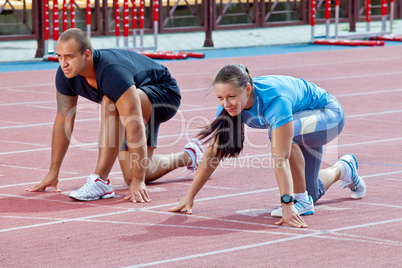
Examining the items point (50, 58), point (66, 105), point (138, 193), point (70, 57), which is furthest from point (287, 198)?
point (50, 58)

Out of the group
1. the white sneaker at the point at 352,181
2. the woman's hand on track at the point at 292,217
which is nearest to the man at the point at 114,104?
the woman's hand on track at the point at 292,217

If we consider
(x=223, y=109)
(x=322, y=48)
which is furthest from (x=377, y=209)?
(x=322, y=48)

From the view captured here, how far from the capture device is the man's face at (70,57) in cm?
581

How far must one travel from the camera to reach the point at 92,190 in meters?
6.12

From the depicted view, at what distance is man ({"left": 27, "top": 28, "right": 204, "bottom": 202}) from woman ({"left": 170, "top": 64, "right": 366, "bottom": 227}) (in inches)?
25.1

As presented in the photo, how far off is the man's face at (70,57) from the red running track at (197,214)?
40.4 inches

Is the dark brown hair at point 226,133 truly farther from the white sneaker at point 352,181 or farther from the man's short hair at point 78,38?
the man's short hair at point 78,38

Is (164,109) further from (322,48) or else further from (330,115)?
(322,48)

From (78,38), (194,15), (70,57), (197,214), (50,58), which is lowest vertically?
(197,214)

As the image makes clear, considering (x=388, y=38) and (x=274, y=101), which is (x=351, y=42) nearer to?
(x=388, y=38)

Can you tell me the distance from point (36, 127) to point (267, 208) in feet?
14.8

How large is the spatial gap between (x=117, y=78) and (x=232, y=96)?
1.24 m

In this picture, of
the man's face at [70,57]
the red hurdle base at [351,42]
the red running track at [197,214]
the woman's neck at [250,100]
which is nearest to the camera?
the red running track at [197,214]

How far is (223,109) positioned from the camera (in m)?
5.38
